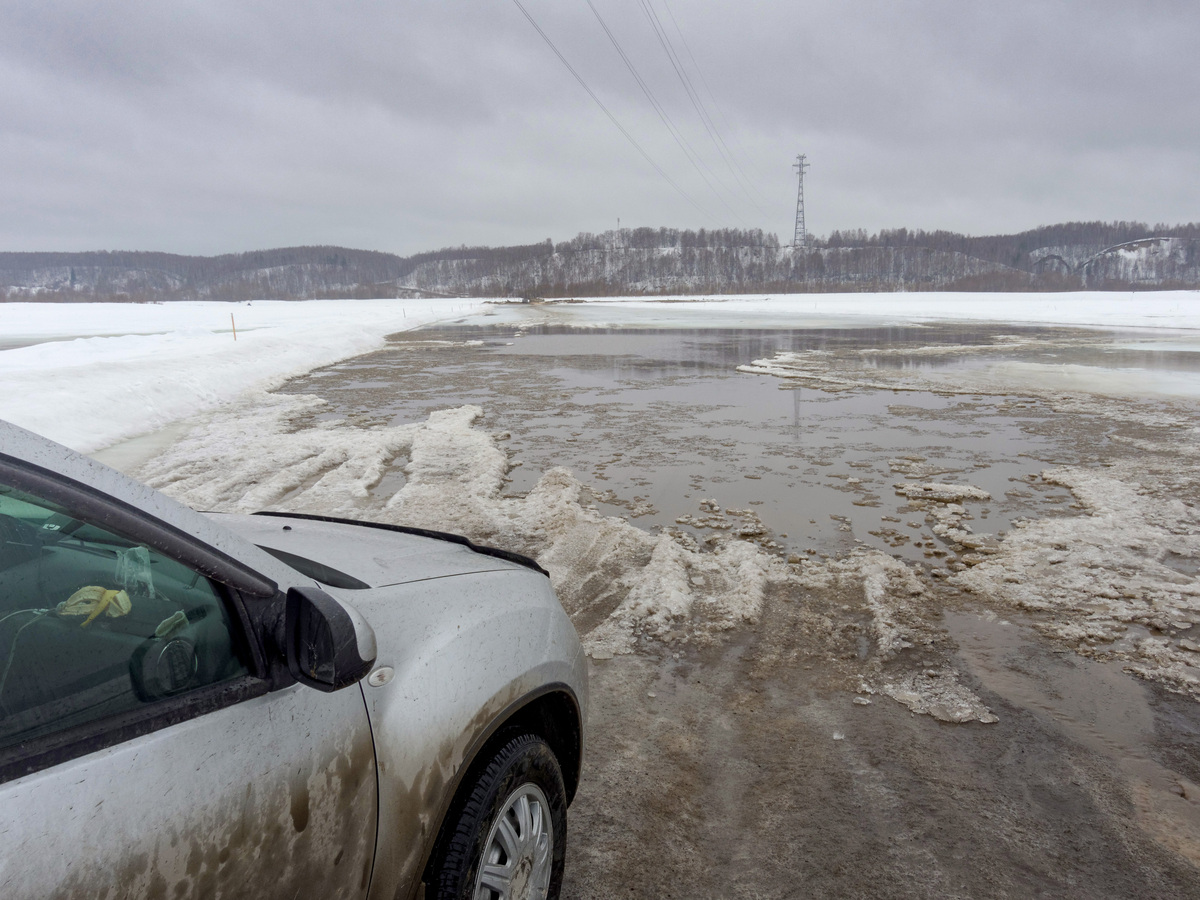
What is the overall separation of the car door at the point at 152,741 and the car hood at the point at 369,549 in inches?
18.2

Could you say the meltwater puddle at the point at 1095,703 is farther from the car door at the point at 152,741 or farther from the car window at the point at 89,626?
the car window at the point at 89,626

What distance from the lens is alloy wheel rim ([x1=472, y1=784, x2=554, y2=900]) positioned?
1923mm

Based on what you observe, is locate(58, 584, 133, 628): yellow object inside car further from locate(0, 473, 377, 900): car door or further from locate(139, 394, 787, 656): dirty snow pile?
locate(139, 394, 787, 656): dirty snow pile

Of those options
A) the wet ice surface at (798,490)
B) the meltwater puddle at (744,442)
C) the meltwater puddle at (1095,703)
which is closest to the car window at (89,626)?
the wet ice surface at (798,490)

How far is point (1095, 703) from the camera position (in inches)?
141

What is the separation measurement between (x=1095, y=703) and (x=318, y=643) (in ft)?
12.5

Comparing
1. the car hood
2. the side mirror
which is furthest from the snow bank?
the side mirror

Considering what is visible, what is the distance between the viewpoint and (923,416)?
1138 centimetres

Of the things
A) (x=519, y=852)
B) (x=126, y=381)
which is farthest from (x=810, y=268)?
(x=519, y=852)

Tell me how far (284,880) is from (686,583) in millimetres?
3827

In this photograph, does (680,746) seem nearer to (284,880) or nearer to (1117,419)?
(284,880)

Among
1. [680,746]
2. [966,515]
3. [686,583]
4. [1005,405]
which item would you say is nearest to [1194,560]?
[966,515]

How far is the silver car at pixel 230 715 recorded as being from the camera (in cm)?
120

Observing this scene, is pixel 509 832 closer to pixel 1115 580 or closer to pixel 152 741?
pixel 152 741
